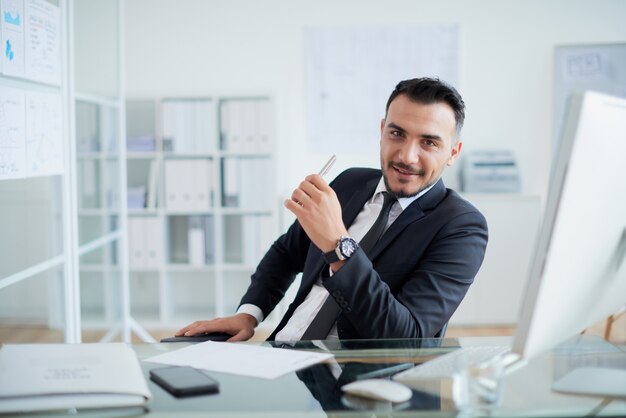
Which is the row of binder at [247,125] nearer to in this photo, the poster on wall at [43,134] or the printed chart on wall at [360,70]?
the printed chart on wall at [360,70]

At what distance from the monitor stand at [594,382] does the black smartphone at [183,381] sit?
571mm

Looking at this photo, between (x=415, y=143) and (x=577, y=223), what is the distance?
2.97 ft

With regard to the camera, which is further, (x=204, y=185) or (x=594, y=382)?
(x=204, y=185)

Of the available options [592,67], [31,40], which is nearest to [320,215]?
[31,40]

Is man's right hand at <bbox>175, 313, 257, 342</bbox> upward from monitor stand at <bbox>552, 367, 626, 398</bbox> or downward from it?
downward

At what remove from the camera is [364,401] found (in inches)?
41.9

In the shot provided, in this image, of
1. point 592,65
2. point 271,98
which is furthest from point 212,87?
point 592,65

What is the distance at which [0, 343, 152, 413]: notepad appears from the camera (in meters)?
1.03

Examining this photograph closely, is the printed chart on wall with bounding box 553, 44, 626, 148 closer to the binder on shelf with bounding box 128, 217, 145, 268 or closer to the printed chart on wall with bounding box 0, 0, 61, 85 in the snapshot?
the binder on shelf with bounding box 128, 217, 145, 268

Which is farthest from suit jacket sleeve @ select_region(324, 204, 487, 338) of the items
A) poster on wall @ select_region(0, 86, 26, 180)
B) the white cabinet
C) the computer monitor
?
the white cabinet

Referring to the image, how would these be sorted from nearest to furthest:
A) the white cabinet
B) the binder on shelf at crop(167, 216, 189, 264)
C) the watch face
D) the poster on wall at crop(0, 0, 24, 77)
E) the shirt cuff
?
1. the watch face
2. the shirt cuff
3. the poster on wall at crop(0, 0, 24, 77)
4. the white cabinet
5. the binder on shelf at crop(167, 216, 189, 264)

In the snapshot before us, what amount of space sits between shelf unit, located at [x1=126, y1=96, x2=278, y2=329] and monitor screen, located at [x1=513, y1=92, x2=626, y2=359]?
343 centimetres

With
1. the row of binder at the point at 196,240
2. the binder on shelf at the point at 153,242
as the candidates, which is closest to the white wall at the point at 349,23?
the row of binder at the point at 196,240

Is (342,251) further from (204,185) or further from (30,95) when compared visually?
(204,185)
